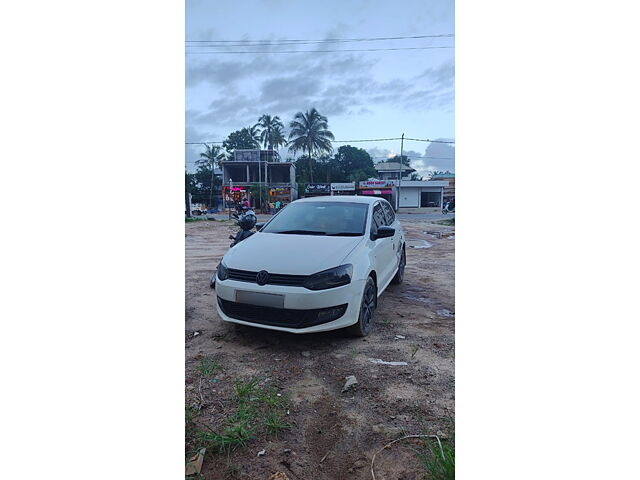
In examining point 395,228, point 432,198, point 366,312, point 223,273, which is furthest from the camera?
point 395,228

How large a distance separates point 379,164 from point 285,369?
→ 1.26 meters

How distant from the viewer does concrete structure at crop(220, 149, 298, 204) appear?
6.30ft

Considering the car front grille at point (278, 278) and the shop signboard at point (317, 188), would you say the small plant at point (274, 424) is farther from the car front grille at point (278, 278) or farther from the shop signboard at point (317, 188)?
the shop signboard at point (317, 188)

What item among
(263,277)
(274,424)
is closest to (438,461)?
(274,424)

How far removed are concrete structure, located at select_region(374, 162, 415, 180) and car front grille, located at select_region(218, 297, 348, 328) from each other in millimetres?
835

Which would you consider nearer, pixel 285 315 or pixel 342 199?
pixel 285 315

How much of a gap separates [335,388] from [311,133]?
131 cm

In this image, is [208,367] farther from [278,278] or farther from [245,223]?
[245,223]

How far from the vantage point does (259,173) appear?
6.73 ft

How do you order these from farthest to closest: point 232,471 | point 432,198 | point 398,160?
point 398,160 → point 432,198 → point 232,471

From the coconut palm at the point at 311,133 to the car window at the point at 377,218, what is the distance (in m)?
1.12

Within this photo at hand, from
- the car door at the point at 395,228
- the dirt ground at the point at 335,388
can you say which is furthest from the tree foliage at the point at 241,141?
the car door at the point at 395,228

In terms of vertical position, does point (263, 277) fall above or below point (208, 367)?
above
